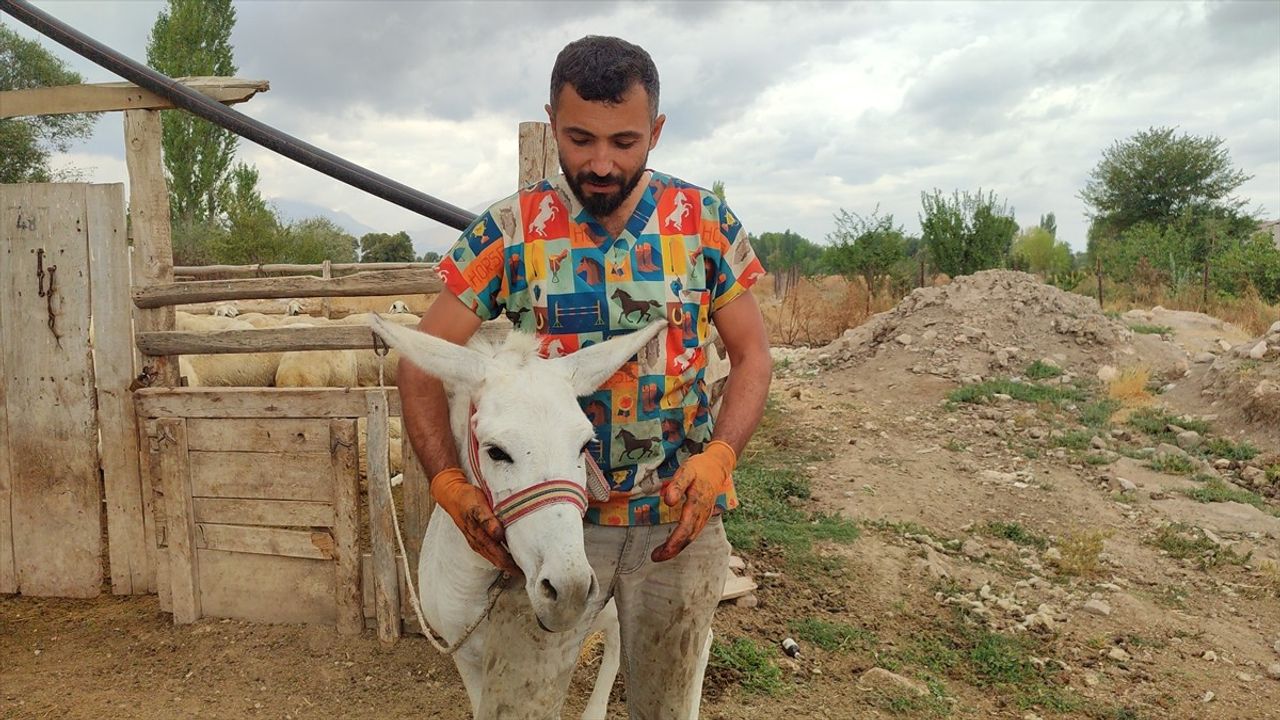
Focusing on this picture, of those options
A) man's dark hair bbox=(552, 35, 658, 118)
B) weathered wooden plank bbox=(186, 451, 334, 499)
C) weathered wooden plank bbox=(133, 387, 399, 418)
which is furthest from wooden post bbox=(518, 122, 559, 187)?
man's dark hair bbox=(552, 35, 658, 118)

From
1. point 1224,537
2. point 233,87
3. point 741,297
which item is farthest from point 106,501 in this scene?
point 1224,537

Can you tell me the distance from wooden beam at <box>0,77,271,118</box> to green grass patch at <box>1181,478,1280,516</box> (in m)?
7.91

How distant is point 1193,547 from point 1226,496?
1489mm

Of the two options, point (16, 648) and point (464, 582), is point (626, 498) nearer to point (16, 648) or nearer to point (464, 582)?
point (464, 582)

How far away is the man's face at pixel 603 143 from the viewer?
Answer: 1803 millimetres

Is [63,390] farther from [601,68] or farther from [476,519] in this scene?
[601,68]

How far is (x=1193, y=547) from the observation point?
5715 mm

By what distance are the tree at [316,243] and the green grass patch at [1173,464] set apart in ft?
74.4

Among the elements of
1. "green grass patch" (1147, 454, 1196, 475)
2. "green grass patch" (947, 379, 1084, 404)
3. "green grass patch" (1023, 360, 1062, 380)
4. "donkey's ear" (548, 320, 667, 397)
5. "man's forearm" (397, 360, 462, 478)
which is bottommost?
"green grass patch" (1147, 454, 1196, 475)

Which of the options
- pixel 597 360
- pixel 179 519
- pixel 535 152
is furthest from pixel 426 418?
pixel 179 519

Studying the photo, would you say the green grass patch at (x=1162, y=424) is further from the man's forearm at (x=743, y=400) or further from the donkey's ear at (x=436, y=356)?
the donkey's ear at (x=436, y=356)

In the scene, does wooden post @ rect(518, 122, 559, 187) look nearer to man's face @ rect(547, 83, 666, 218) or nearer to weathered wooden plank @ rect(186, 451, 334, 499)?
weathered wooden plank @ rect(186, 451, 334, 499)

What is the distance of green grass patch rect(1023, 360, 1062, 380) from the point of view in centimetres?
1120

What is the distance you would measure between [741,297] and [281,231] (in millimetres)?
28020
